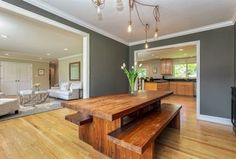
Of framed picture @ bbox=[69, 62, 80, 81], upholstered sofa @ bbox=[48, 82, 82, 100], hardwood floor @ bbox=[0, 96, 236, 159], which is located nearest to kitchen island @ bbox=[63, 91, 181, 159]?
hardwood floor @ bbox=[0, 96, 236, 159]

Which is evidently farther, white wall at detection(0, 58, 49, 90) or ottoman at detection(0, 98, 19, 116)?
white wall at detection(0, 58, 49, 90)

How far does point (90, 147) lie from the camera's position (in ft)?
6.89

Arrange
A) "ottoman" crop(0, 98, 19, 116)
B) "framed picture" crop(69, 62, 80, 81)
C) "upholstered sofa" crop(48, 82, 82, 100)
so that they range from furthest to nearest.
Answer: "framed picture" crop(69, 62, 80, 81) < "upholstered sofa" crop(48, 82, 82, 100) < "ottoman" crop(0, 98, 19, 116)

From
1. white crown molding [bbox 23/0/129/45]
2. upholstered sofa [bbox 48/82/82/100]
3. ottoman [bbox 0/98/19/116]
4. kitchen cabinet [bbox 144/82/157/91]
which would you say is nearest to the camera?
white crown molding [bbox 23/0/129/45]

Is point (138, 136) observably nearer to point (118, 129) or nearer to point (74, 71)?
point (118, 129)

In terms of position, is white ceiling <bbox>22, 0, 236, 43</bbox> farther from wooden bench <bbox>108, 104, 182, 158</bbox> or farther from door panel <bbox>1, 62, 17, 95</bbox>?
door panel <bbox>1, 62, 17, 95</bbox>

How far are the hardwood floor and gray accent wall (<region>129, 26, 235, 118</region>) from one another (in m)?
0.50

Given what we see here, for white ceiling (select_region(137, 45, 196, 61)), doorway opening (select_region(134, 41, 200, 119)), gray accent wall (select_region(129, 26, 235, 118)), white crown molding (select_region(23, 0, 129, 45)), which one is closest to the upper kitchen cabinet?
doorway opening (select_region(134, 41, 200, 119))

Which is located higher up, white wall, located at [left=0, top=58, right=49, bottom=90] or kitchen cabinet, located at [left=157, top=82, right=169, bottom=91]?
white wall, located at [left=0, top=58, right=49, bottom=90]

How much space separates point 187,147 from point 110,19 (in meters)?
3.00

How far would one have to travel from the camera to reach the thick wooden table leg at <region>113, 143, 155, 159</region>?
4.92 feet

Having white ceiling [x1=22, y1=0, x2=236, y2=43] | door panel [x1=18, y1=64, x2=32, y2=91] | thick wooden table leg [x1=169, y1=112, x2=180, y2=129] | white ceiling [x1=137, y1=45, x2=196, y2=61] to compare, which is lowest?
thick wooden table leg [x1=169, y1=112, x2=180, y2=129]

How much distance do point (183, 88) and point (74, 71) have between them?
6827mm

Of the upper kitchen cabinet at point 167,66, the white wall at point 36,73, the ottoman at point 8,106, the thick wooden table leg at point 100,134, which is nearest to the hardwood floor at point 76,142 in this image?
the thick wooden table leg at point 100,134
